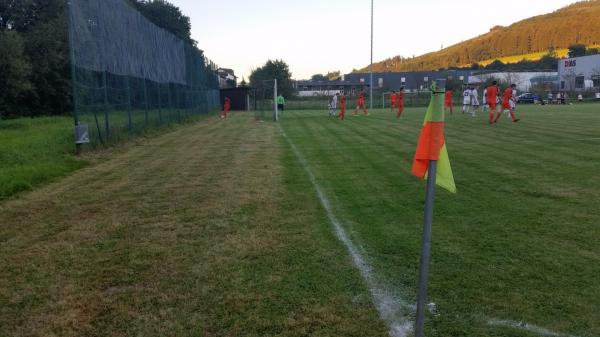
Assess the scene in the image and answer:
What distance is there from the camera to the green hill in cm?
15725

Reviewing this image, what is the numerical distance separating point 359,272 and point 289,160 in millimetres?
7502

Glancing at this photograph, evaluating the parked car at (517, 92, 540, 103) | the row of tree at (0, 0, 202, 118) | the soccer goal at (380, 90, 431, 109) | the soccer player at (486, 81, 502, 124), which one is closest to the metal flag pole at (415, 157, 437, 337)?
the soccer player at (486, 81, 502, 124)

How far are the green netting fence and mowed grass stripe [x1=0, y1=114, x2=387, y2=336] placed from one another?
21.0 ft

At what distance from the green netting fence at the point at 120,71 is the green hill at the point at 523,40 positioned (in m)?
131

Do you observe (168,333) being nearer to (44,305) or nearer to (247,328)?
(247,328)

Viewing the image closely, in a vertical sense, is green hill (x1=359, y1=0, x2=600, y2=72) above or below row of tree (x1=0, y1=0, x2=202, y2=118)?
above

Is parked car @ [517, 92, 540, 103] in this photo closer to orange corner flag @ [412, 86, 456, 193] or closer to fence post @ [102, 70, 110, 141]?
fence post @ [102, 70, 110, 141]

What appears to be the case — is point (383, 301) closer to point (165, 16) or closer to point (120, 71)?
point (120, 71)

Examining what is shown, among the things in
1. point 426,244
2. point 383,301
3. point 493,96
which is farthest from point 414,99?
point 426,244

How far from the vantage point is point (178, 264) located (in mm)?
4672

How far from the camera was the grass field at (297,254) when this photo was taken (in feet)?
11.6

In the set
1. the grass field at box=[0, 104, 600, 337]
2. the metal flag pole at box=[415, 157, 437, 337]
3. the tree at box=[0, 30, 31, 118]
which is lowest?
the grass field at box=[0, 104, 600, 337]

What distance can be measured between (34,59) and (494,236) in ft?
128

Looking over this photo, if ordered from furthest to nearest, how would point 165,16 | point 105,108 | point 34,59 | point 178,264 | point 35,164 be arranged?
point 165,16
point 34,59
point 105,108
point 35,164
point 178,264
